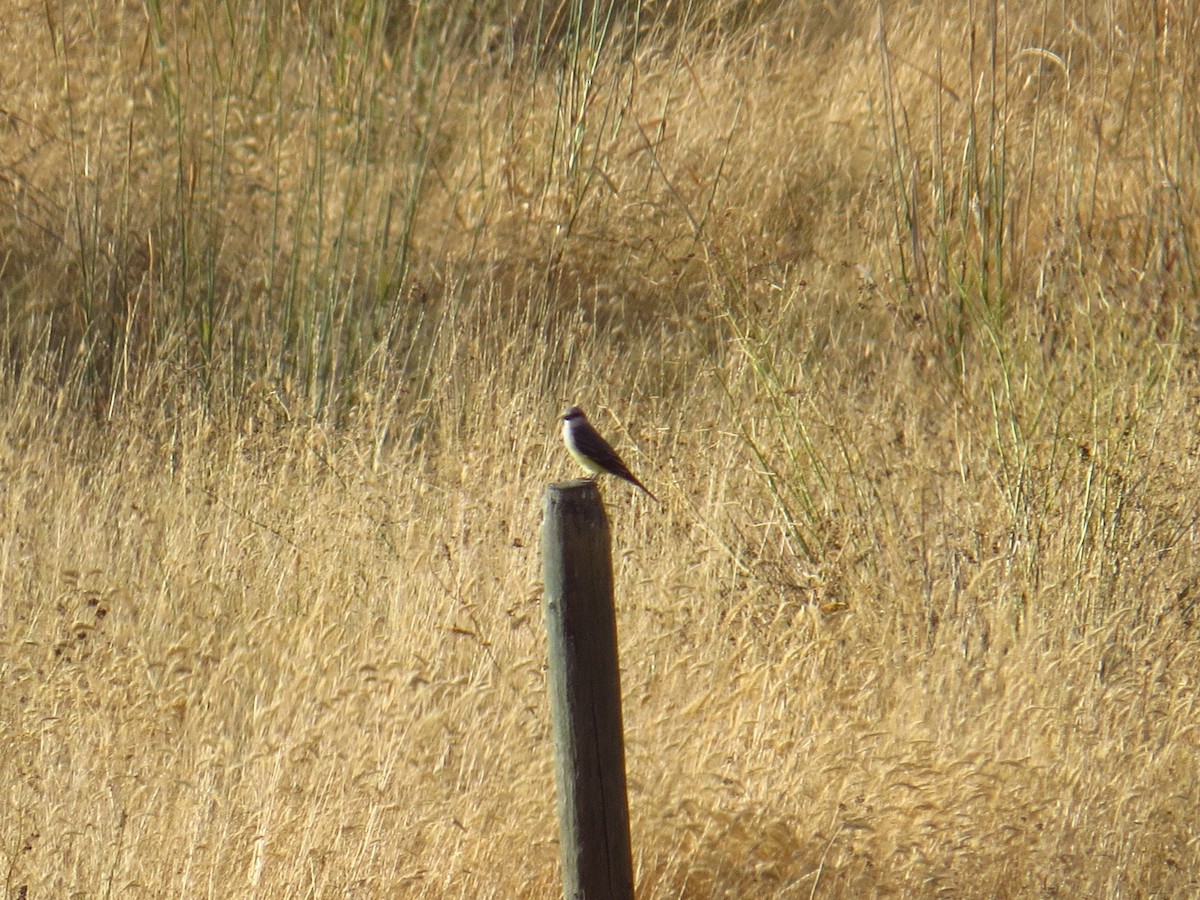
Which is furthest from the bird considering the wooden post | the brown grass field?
the wooden post

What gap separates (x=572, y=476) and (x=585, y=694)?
3229mm

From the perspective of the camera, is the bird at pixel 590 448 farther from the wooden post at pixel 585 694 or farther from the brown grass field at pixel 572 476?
the wooden post at pixel 585 694

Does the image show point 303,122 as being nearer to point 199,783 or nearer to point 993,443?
point 993,443

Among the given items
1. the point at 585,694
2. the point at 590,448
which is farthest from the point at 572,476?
the point at 585,694

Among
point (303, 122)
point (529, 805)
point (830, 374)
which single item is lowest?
point (529, 805)

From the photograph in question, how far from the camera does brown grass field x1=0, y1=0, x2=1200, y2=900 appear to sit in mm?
3672

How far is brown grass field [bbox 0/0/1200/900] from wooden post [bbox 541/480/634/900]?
759 millimetres

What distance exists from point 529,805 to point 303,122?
5963 millimetres

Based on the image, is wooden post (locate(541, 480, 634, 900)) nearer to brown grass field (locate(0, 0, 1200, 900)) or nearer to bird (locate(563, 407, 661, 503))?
brown grass field (locate(0, 0, 1200, 900))

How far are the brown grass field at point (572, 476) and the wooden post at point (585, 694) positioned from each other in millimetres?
759

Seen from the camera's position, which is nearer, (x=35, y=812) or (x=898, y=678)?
(x=35, y=812)

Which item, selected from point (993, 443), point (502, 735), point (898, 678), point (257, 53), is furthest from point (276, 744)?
point (257, 53)

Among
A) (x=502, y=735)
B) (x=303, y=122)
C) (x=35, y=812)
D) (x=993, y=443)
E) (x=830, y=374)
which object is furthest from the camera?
(x=303, y=122)

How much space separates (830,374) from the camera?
702 centimetres
